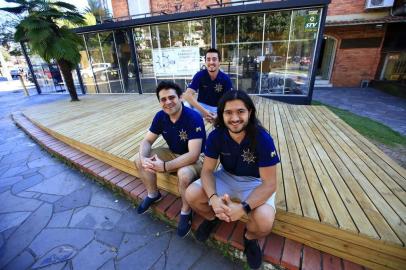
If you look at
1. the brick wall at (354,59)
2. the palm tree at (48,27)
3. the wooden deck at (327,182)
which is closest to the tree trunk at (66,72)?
the palm tree at (48,27)

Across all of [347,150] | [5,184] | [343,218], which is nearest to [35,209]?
[5,184]

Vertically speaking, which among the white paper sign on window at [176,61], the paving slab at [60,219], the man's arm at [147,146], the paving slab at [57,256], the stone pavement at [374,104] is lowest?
the stone pavement at [374,104]

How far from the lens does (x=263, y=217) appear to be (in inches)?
56.4

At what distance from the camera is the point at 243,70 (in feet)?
24.7

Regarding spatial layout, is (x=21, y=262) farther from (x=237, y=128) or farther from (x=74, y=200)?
(x=237, y=128)

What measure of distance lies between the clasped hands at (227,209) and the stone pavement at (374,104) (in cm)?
541

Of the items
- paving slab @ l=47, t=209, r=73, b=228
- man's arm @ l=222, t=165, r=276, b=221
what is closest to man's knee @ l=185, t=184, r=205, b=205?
man's arm @ l=222, t=165, r=276, b=221

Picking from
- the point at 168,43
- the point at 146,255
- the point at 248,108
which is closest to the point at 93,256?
the point at 146,255

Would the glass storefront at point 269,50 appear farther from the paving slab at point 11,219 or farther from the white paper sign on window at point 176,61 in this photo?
the paving slab at point 11,219

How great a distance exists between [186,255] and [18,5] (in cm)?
832

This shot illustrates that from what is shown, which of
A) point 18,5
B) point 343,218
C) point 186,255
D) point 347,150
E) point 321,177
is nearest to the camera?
→ point 343,218

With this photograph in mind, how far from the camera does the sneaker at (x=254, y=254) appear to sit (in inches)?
61.8

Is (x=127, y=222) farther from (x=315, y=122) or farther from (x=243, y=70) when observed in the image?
(x=243, y=70)

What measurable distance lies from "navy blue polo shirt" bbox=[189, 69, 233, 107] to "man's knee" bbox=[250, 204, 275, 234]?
2.02 m
